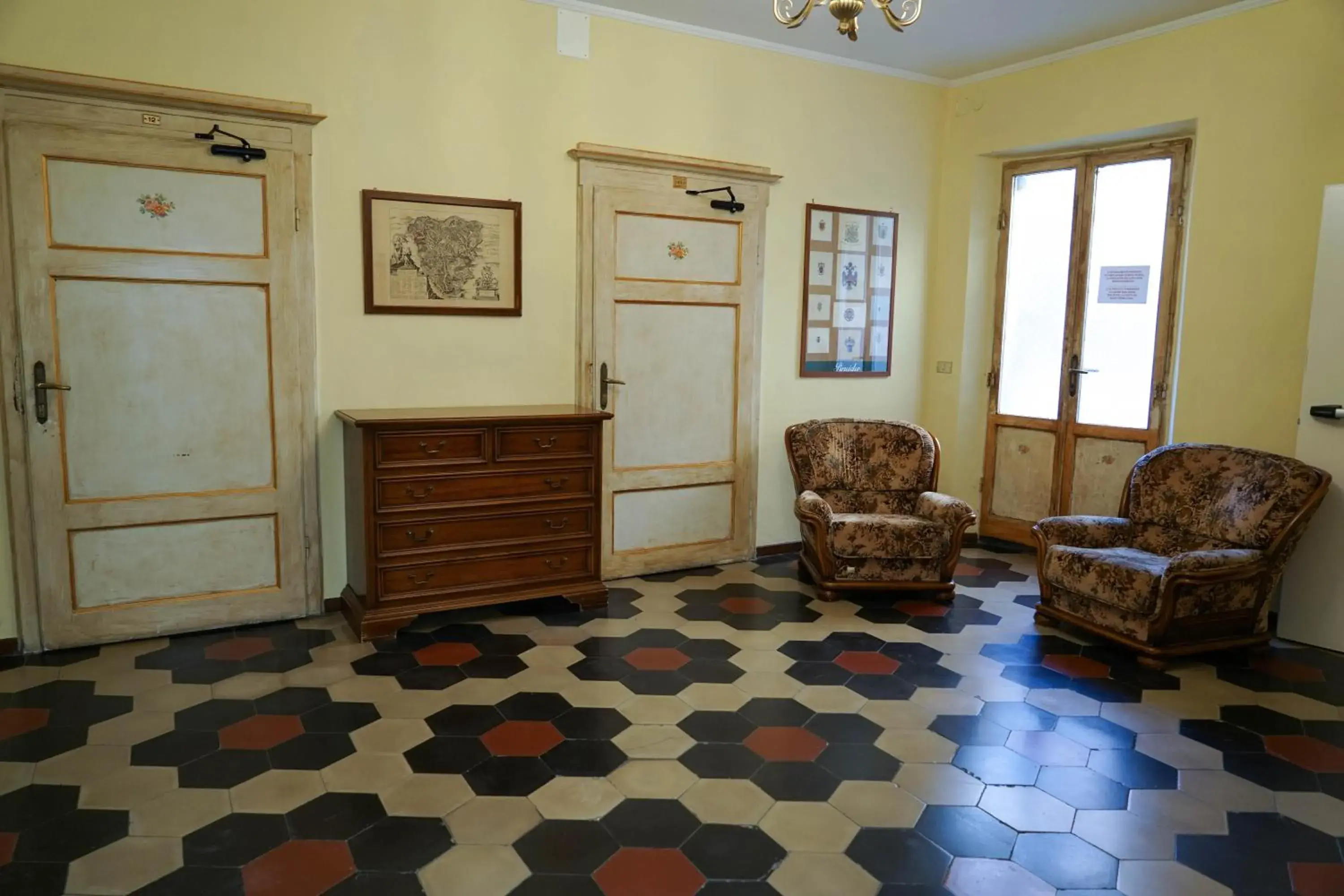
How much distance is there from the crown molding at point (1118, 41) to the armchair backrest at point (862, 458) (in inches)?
91.5

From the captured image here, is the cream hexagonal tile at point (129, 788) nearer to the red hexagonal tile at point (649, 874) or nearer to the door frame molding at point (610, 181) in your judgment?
the red hexagonal tile at point (649, 874)

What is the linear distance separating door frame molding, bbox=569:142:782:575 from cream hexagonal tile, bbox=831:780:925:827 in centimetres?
262

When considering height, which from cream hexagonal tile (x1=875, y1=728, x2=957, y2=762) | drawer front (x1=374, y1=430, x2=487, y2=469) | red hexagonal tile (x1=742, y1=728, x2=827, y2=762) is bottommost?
red hexagonal tile (x1=742, y1=728, x2=827, y2=762)

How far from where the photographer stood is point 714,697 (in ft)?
11.3

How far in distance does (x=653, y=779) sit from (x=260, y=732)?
1.38m

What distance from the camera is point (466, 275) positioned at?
4.47 meters

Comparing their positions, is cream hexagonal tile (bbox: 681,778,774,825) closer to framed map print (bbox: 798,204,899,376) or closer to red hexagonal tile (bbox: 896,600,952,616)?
red hexagonal tile (bbox: 896,600,952,616)

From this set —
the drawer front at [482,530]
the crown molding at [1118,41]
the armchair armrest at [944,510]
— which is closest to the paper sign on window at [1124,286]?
the crown molding at [1118,41]

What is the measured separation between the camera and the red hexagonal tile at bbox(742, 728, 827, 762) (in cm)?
299

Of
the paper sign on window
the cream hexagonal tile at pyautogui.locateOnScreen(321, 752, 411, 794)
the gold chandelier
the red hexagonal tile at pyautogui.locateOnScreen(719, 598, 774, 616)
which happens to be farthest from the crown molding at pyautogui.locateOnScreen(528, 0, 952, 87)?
the cream hexagonal tile at pyautogui.locateOnScreen(321, 752, 411, 794)

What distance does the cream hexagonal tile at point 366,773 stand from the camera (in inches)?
108

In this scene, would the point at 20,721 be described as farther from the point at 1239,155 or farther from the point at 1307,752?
the point at 1239,155

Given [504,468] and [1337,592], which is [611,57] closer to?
[504,468]

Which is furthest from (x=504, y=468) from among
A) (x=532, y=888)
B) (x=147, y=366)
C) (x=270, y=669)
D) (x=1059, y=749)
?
(x=1059, y=749)
